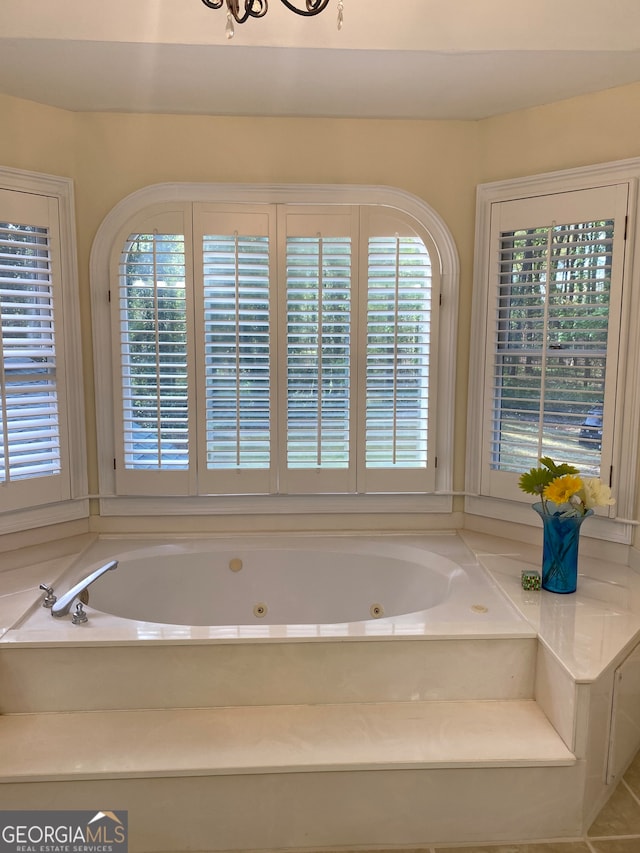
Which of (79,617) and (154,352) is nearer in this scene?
(79,617)

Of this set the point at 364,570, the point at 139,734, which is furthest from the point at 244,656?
the point at 364,570

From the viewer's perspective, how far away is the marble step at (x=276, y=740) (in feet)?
6.17

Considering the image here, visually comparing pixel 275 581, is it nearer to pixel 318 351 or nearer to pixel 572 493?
pixel 318 351

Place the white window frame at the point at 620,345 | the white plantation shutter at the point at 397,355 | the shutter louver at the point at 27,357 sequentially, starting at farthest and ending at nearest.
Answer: the white plantation shutter at the point at 397,355 → the shutter louver at the point at 27,357 → the white window frame at the point at 620,345

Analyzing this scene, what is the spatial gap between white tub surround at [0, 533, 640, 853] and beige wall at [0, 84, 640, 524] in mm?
1349

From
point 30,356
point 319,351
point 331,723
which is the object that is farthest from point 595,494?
point 30,356

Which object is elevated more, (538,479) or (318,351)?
(318,351)

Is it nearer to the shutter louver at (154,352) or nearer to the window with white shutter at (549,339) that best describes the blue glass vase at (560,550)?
the window with white shutter at (549,339)

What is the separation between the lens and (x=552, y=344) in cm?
284

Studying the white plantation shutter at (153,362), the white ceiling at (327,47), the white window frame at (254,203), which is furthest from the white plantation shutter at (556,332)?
the white plantation shutter at (153,362)

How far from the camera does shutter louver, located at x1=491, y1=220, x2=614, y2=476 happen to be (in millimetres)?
2725

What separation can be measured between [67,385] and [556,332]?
2.18 meters

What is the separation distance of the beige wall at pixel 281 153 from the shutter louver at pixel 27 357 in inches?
6.9

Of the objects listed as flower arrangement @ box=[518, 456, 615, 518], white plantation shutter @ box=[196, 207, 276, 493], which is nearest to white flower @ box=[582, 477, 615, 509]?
flower arrangement @ box=[518, 456, 615, 518]
